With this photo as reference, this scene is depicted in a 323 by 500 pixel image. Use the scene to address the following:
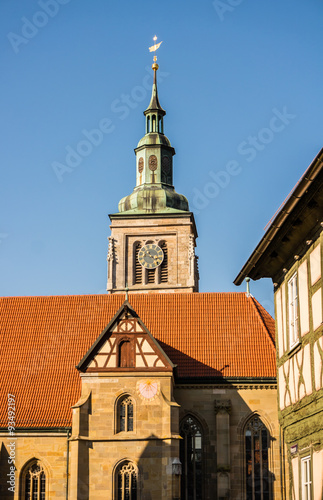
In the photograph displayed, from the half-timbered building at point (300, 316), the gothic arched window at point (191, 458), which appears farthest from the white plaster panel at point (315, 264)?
the gothic arched window at point (191, 458)

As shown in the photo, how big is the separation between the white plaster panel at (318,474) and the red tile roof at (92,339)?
64.5 feet

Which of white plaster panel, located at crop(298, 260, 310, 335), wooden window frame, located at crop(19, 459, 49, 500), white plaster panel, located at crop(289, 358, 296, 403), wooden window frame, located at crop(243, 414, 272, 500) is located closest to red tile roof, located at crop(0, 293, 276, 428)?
wooden window frame, located at crop(19, 459, 49, 500)

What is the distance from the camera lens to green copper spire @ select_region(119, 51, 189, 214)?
2547 inches

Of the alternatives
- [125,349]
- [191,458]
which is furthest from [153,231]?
[191,458]

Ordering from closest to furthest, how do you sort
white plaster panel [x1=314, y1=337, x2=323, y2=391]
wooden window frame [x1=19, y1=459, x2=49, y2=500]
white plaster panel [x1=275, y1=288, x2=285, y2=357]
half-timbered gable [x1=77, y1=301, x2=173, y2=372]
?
white plaster panel [x1=314, y1=337, x2=323, y2=391] → white plaster panel [x1=275, y1=288, x2=285, y2=357] → half-timbered gable [x1=77, y1=301, x2=173, y2=372] → wooden window frame [x1=19, y1=459, x2=49, y2=500]

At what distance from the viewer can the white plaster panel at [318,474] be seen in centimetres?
1640

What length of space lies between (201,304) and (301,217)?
79.1 feet

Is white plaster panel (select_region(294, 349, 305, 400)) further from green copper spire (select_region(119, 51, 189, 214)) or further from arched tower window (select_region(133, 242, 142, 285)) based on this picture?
green copper spire (select_region(119, 51, 189, 214))

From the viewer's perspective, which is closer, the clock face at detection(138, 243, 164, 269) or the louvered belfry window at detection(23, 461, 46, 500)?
the louvered belfry window at detection(23, 461, 46, 500)

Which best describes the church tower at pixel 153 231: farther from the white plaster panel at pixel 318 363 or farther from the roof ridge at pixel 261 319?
the white plaster panel at pixel 318 363

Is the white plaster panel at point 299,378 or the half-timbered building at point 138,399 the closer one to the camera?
the white plaster panel at point 299,378

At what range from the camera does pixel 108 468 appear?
3284 centimetres

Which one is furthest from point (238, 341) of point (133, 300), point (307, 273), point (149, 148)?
point (149, 148)

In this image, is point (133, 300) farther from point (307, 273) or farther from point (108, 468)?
point (307, 273)
